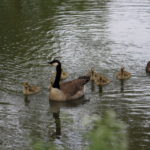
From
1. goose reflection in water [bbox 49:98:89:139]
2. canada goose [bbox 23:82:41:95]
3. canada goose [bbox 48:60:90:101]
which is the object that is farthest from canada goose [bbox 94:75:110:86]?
canada goose [bbox 23:82:41:95]

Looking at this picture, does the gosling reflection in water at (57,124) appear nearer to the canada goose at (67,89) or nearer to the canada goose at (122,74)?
the canada goose at (67,89)

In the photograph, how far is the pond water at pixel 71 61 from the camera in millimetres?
9395

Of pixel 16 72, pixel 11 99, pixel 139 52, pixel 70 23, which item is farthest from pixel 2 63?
pixel 70 23

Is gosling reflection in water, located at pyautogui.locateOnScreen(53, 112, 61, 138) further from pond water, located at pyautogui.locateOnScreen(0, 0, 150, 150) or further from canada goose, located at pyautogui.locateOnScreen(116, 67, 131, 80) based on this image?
canada goose, located at pyautogui.locateOnScreen(116, 67, 131, 80)

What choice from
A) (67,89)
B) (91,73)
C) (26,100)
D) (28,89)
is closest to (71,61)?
(91,73)

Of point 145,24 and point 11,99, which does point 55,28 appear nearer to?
point 145,24

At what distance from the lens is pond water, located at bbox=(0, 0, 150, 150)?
9.40m

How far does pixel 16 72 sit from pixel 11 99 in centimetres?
215

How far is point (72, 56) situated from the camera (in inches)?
581

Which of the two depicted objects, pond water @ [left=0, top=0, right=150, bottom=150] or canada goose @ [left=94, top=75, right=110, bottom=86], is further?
canada goose @ [left=94, top=75, right=110, bottom=86]

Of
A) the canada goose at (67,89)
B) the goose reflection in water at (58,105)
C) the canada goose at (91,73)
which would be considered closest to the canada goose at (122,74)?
the canada goose at (91,73)

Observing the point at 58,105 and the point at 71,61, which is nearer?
the point at 58,105

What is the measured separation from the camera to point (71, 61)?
14.2 metres

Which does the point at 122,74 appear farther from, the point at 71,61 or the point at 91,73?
the point at 71,61
